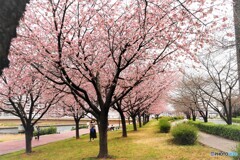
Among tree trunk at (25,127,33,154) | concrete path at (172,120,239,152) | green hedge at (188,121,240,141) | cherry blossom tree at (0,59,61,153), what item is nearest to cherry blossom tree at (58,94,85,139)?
cherry blossom tree at (0,59,61,153)

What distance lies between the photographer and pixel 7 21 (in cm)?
279

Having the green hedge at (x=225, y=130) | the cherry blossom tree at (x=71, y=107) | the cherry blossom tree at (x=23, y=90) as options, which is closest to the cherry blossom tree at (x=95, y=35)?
the cherry blossom tree at (x=23, y=90)

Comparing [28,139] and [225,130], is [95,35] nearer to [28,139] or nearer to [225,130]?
[28,139]

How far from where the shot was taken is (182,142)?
525 inches

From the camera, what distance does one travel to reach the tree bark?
9.01 feet

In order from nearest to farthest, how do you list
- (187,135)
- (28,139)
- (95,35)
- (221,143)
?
1. (95,35)
2. (187,135)
3. (221,143)
4. (28,139)

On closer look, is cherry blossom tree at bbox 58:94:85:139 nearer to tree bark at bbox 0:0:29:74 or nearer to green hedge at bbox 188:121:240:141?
green hedge at bbox 188:121:240:141

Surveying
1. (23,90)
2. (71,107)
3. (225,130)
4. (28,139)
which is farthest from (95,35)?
(71,107)

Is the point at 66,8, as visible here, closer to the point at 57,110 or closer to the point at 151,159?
the point at 151,159

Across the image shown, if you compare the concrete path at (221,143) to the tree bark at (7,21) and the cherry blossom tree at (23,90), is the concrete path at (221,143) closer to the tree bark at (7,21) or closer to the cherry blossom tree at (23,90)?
the cherry blossom tree at (23,90)

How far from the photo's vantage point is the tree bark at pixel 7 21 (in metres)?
2.75

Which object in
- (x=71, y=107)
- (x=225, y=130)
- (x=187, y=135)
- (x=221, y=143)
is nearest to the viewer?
(x=187, y=135)

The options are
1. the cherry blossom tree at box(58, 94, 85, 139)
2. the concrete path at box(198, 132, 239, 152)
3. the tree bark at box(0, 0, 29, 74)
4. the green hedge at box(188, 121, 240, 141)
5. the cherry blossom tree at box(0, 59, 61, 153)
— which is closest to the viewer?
the tree bark at box(0, 0, 29, 74)

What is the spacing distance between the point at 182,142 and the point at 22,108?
8903mm
